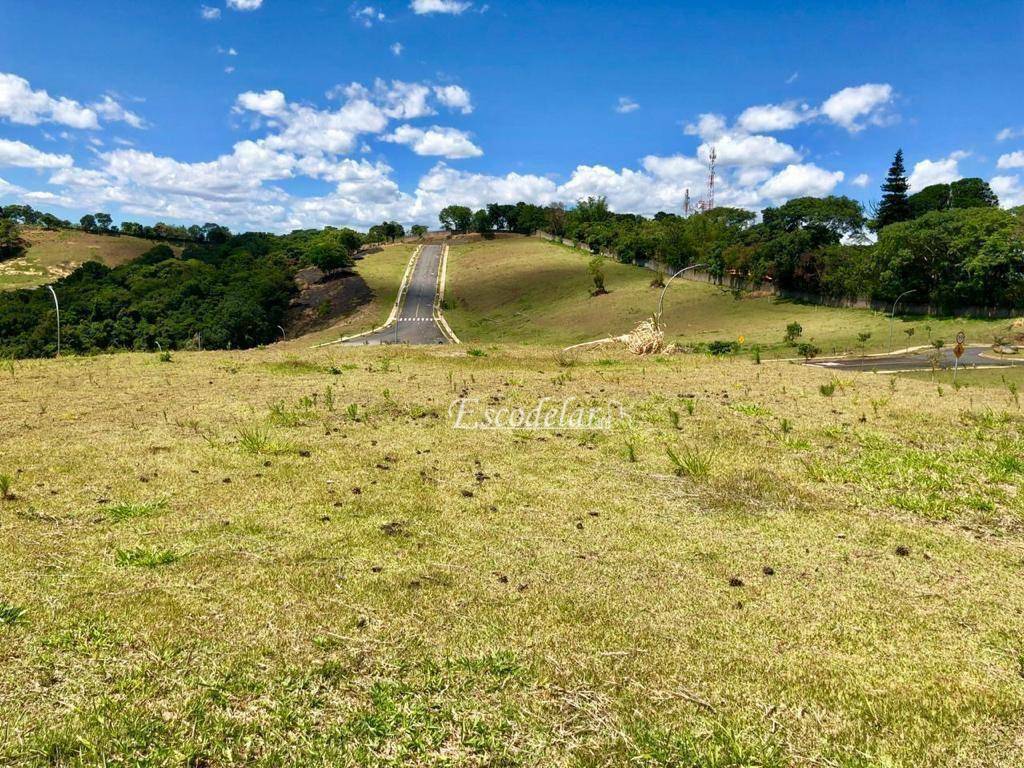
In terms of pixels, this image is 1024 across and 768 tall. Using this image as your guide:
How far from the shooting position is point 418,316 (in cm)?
9344

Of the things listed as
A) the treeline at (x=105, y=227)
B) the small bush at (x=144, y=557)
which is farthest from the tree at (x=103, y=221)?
the small bush at (x=144, y=557)

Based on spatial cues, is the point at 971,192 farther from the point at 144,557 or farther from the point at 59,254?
the point at 59,254

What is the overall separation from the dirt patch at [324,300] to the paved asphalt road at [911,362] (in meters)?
72.0

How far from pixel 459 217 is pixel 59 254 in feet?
346

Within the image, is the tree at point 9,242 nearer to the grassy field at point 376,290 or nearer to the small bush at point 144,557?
the grassy field at point 376,290

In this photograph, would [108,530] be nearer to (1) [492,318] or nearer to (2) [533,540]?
(2) [533,540]

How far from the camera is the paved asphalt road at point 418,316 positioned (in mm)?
76250

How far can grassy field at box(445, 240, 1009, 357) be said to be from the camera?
63.6 metres

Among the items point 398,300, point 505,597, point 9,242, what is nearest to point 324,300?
point 398,300

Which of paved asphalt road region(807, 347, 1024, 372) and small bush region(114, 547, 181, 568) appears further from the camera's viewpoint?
paved asphalt road region(807, 347, 1024, 372)

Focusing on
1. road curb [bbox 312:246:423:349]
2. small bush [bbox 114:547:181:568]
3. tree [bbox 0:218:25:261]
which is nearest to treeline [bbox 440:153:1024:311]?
road curb [bbox 312:246:423:349]

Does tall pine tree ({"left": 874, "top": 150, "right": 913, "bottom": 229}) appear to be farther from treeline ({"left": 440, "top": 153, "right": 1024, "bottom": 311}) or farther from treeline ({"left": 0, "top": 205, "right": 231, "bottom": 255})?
treeline ({"left": 0, "top": 205, "right": 231, "bottom": 255})

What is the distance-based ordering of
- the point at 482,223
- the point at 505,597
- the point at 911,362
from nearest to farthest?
the point at 505,597 → the point at 911,362 → the point at 482,223

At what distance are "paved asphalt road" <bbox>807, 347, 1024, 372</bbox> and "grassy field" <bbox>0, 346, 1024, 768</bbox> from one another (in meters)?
41.3
